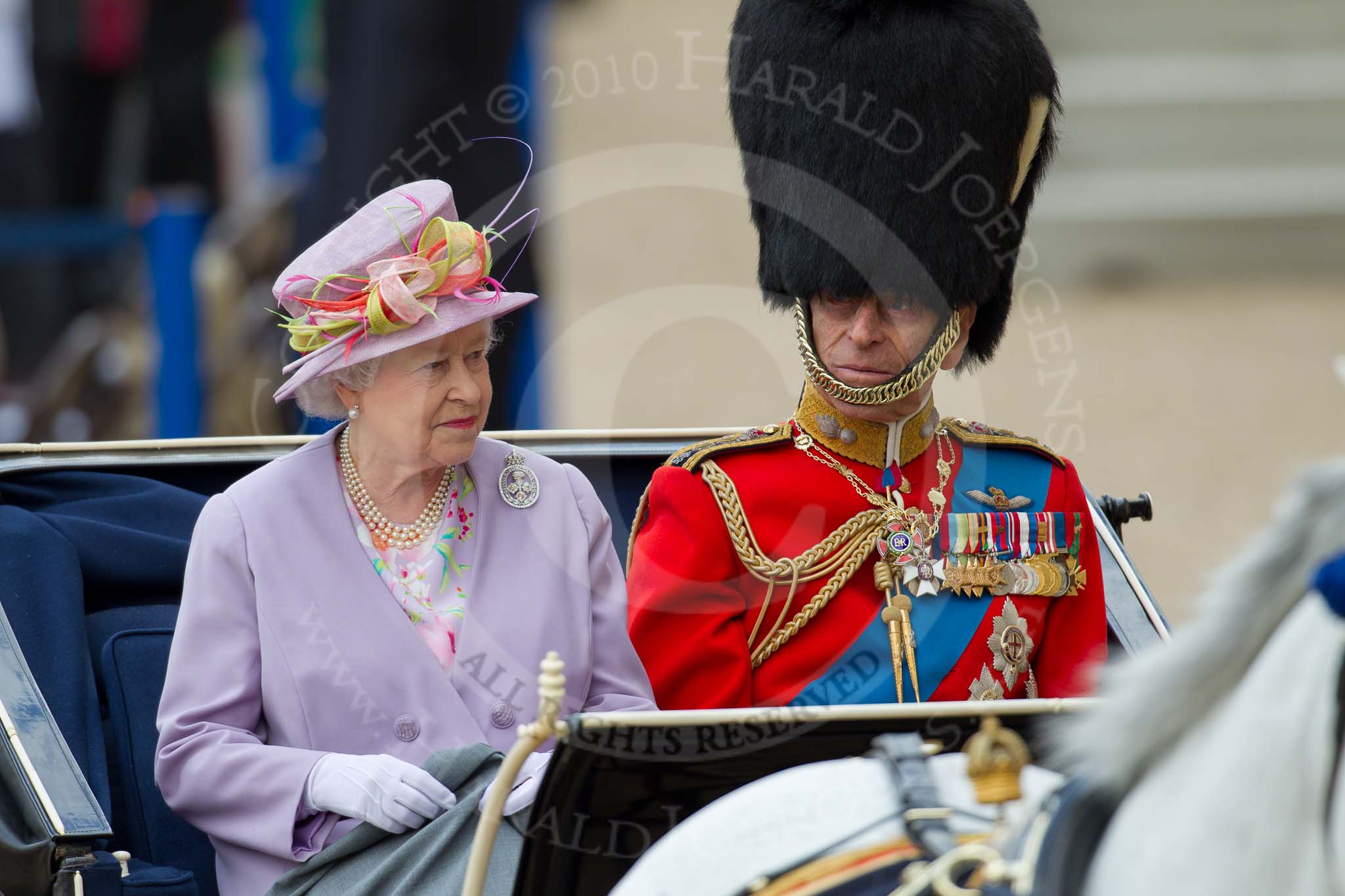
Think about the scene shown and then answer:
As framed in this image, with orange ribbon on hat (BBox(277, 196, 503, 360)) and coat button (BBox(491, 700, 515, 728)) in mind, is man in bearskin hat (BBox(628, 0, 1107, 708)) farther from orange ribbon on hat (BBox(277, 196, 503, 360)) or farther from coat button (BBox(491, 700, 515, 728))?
orange ribbon on hat (BBox(277, 196, 503, 360))

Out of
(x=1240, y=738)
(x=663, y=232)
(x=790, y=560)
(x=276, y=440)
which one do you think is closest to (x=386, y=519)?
(x=790, y=560)

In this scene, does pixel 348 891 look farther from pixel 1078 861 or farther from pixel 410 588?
pixel 1078 861

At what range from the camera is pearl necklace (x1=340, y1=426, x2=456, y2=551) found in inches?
93.4

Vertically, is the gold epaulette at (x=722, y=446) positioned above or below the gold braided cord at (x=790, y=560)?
above

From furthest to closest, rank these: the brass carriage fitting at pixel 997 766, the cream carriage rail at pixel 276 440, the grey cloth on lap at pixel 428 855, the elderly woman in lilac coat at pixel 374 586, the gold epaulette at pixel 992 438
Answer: the cream carriage rail at pixel 276 440 → the gold epaulette at pixel 992 438 → the elderly woman in lilac coat at pixel 374 586 → the grey cloth on lap at pixel 428 855 → the brass carriage fitting at pixel 997 766

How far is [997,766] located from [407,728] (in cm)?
94

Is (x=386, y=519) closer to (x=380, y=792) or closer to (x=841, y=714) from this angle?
(x=380, y=792)

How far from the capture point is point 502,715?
2.29 m

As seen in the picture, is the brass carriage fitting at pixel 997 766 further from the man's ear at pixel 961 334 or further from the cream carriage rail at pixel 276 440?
the cream carriage rail at pixel 276 440

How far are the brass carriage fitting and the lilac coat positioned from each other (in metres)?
0.88

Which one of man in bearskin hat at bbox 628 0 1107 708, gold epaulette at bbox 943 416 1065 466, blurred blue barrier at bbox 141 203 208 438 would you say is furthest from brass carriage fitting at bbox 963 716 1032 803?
blurred blue barrier at bbox 141 203 208 438

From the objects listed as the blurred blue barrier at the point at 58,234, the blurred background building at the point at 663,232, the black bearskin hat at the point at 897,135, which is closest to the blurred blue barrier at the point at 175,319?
the blurred background building at the point at 663,232

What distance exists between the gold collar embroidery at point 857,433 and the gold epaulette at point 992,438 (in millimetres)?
108

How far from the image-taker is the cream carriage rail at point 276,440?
9.95 ft
